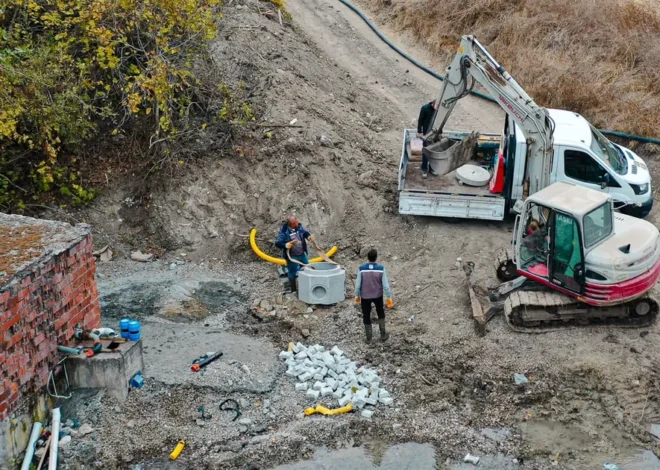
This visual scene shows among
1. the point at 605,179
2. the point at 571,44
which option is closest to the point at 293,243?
the point at 605,179

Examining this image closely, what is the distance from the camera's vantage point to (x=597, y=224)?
1096 cm

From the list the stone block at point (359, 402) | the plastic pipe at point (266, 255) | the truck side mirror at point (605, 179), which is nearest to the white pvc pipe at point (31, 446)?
the stone block at point (359, 402)

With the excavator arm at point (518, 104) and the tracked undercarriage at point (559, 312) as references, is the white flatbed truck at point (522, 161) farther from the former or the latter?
the tracked undercarriage at point (559, 312)

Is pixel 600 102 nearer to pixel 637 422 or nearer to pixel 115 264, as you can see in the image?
pixel 637 422

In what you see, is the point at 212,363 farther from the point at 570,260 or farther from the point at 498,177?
the point at 498,177

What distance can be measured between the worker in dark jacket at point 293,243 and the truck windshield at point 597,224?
4432 mm

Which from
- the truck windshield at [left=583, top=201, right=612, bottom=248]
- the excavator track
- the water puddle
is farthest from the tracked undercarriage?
the water puddle

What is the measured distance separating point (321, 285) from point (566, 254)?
3921mm

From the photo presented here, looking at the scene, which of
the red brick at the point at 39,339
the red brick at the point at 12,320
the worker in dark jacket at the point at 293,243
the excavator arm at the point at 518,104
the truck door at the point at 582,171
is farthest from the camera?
the truck door at the point at 582,171

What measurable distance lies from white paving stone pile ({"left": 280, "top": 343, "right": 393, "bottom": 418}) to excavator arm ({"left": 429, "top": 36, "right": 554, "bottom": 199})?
16.3 ft

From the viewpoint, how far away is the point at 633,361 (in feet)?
35.0

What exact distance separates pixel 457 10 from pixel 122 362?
16.1 metres

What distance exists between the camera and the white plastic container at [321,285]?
12.1 metres

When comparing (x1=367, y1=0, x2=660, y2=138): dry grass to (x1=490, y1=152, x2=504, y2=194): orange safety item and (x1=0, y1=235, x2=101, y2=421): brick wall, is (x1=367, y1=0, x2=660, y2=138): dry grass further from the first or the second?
(x1=0, y1=235, x2=101, y2=421): brick wall
